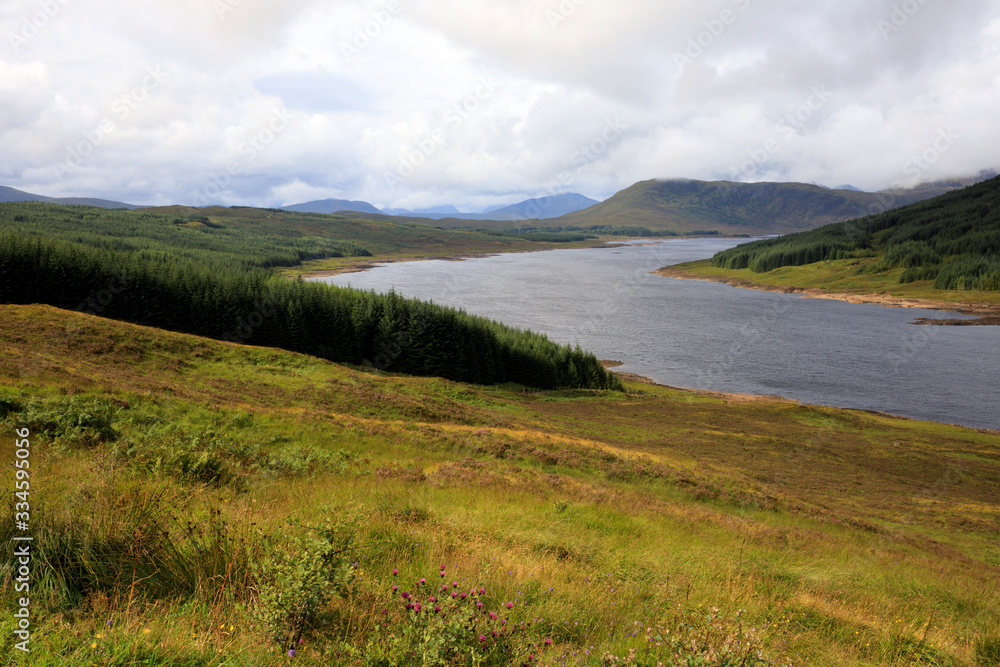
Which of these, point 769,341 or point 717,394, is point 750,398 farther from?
point 769,341

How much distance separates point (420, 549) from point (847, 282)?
7835 inches

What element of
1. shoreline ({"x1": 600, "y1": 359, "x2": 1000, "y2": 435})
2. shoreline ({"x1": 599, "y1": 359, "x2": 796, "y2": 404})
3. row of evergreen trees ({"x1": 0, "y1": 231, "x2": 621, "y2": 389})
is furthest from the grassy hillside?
shoreline ({"x1": 599, "y1": 359, "x2": 796, "y2": 404})

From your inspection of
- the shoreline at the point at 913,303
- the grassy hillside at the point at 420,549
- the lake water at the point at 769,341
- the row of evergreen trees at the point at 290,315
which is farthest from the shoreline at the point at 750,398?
the shoreline at the point at 913,303

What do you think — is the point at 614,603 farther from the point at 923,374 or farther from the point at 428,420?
the point at 923,374

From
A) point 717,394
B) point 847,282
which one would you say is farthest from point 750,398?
point 847,282

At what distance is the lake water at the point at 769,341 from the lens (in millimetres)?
67500

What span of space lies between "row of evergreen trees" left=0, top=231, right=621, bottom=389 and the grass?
133438 millimetres

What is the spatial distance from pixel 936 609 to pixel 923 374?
275 feet

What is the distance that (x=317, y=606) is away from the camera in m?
4.25

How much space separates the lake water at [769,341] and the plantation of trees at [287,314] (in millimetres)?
20814

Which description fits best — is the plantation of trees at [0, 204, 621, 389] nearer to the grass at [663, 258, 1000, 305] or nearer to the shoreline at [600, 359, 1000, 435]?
the shoreline at [600, 359, 1000, 435]

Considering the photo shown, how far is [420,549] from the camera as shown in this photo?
22.6ft

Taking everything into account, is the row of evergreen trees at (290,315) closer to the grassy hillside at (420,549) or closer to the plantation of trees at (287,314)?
the plantation of trees at (287,314)

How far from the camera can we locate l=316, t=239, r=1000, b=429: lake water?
2657 inches
